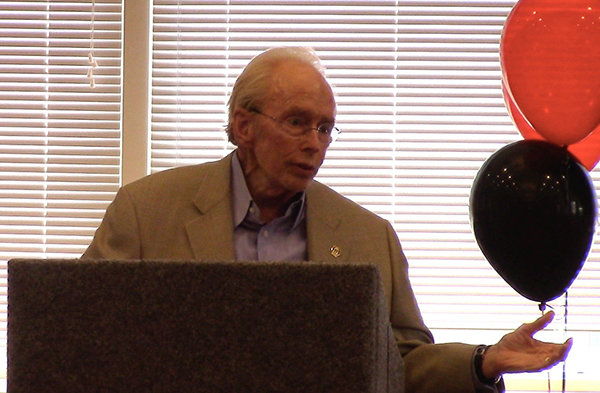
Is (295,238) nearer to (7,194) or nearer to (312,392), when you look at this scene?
(312,392)

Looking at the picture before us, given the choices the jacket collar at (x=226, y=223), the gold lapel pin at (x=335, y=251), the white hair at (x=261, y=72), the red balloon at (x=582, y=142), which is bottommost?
the gold lapel pin at (x=335, y=251)

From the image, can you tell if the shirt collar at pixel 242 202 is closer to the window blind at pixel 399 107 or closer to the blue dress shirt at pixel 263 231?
the blue dress shirt at pixel 263 231

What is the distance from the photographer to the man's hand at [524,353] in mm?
1246

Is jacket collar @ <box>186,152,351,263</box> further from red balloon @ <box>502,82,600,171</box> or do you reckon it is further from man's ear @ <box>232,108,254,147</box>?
red balloon @ <box>502,82,600,171</box>

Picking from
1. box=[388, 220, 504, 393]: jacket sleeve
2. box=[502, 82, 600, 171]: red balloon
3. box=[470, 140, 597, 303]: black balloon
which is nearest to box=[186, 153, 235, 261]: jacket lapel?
box=[388, 220, 504, 393]: jacket sleeve

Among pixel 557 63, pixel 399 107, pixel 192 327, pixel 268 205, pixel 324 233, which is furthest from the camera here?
pixel 399 107

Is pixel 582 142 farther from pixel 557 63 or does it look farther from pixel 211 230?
pixel 211 230

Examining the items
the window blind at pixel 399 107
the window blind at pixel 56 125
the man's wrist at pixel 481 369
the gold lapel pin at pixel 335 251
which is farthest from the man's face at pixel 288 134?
the window blind at pixel 56 125

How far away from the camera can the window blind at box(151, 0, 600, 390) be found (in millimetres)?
2875

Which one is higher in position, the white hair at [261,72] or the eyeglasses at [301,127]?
the white hair at [261,72]

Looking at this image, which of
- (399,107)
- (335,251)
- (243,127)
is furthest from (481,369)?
(399,107)

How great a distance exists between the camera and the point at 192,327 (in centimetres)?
70

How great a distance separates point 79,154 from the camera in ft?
9.68

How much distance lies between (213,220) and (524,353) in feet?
2.47
